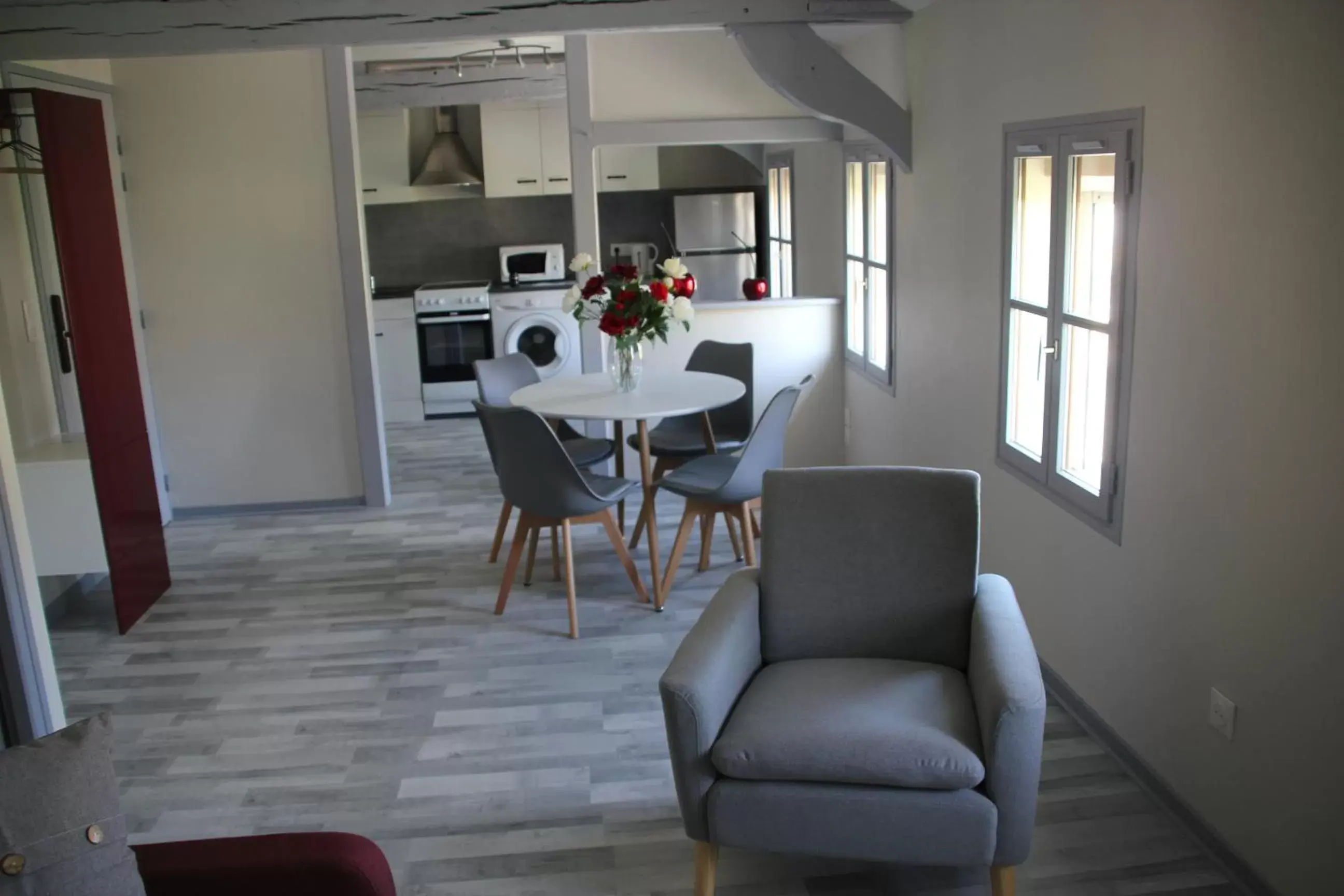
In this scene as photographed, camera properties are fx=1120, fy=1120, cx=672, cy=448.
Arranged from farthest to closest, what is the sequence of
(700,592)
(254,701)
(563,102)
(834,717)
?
(563,102) → (700,592) → (254,701) → (834,717)

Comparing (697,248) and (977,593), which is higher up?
(697,248)

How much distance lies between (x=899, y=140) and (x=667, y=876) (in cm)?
317

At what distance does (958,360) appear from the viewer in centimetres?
421

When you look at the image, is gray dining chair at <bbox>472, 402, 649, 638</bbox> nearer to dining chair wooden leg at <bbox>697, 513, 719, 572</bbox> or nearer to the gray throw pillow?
dining chair wooden leg at <bbox>697, 513, 719, 572</bbox>

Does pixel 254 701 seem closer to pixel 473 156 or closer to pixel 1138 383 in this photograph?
pixel 1138 383

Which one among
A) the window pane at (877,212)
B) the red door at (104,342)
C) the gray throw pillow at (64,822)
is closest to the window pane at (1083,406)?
the window pane at (877,212)

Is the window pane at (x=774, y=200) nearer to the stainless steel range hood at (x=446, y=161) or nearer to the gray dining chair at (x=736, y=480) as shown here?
the stainless steel range hood at (x=446, y=161)

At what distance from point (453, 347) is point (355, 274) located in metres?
2.29

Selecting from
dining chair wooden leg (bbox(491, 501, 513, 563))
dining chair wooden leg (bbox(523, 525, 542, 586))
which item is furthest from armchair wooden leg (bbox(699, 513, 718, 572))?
dining chair wooden leg (bbox(491, 501, 513, 563))

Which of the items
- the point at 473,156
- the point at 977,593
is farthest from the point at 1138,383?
the point at 473,156

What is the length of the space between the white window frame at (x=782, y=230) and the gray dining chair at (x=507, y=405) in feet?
6.22

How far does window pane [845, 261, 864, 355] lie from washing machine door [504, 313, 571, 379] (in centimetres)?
249

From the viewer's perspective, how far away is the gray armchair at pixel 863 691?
2248 millimetres

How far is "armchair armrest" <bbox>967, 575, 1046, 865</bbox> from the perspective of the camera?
86.7 inches
